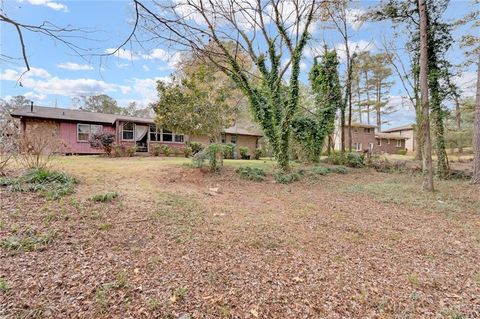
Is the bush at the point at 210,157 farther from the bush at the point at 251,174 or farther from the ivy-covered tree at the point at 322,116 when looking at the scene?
the ivy-covered tree at the point at 322,116

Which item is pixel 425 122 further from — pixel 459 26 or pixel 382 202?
pixel 459 26

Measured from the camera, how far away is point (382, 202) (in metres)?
6.65

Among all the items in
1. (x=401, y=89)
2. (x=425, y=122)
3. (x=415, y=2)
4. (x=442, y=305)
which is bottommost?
(x=442, y=305)

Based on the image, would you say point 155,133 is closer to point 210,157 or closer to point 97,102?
point 210,157

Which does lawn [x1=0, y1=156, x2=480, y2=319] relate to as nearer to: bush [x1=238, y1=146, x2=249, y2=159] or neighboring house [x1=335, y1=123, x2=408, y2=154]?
bush [x1=238, y1=146, x2=249, y2=159]

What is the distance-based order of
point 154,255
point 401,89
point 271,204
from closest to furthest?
point 154,255 → point 271,204 → point 401,89

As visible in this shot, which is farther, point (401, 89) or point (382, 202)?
point (401, 89)

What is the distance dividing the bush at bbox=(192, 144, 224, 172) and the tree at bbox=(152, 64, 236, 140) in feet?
6.55

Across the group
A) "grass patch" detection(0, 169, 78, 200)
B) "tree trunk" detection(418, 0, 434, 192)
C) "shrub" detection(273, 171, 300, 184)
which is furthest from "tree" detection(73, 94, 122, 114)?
"tree trunk" detection(418, 0, 434, 192)

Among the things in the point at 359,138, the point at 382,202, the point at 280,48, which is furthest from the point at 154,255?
the point at 359,138

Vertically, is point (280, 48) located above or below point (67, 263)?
above

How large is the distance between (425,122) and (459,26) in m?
5.46

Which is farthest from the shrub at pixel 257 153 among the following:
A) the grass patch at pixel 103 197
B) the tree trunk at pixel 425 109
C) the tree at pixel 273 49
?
the grass patch at pixel 103 197

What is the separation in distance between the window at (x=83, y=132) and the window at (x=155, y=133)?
4.01 meters
